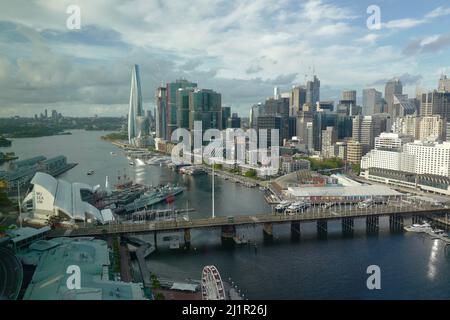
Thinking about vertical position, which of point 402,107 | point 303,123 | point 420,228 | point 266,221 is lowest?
point 420,228

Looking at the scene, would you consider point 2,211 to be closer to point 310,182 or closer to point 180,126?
point 310,182

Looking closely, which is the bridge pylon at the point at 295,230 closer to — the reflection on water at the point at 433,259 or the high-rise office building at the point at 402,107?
the reflection on water at the point at 433,259

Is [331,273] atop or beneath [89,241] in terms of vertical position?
beneath

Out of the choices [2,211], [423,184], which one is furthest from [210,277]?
[423,184]

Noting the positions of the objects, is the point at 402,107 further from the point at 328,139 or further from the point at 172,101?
the point at 172,101

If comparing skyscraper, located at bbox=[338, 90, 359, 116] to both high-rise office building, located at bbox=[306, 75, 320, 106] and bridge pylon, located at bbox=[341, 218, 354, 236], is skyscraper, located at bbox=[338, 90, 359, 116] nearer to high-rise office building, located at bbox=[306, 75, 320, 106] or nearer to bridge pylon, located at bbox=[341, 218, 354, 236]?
high-rise office building, located at bbox=[306, 75, 320, 106]

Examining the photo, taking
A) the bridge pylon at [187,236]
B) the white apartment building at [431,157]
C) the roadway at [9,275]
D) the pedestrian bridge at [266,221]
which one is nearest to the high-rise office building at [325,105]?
the white apartment building at [431,157]

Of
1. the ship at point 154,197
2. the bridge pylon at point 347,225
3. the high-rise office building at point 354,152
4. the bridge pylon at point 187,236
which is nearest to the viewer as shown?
the bridge pylon at point 187,236

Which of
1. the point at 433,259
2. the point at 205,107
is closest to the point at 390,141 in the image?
the point at 433,259
